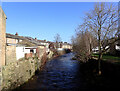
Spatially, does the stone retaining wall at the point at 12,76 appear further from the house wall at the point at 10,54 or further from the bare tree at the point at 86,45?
the bare tree at the point at 86,45

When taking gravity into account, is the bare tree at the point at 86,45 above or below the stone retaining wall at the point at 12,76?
above

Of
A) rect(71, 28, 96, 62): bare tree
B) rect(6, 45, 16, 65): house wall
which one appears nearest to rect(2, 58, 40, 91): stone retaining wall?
rect(6, 45, 16, 65): house wall

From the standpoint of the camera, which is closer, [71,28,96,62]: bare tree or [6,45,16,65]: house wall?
[6,45,16,65]: house wall

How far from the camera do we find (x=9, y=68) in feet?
30.2

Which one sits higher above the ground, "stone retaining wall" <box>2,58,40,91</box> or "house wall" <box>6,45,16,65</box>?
"house wall" <box>6,45,16,65</box>

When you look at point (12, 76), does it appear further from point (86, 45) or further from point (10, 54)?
point (86, 45)

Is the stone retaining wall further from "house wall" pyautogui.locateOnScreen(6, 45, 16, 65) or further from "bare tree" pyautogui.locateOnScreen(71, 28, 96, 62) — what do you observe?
"bare tree" pyautogui.locateOnScreen(71, 28, 96, 62)

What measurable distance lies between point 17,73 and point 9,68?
1.70 m

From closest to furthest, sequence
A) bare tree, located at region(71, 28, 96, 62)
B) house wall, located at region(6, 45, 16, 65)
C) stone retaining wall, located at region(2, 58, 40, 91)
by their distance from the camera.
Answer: stone retaining wall, located at region(2, 58, 40, 91)
house wall, located at region(6, 45, 16, 65)
bare tree, located at region(71, 28, 96, 62)

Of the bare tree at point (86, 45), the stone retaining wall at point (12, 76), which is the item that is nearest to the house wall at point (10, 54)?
the stone retaining wall at point (12, 76)

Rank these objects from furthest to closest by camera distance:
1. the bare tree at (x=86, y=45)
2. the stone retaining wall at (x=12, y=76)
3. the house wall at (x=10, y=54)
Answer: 1. the bare tree at (x=86, y=45)
2. the house wall at (x=10, y=54)
3. the stone retaining wall at (x=12, y=76)

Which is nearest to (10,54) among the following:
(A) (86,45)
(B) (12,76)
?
(B) (12,76)

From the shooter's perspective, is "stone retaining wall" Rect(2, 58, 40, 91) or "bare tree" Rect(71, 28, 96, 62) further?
"bare tree" Rect(71, 28, 96, 62)

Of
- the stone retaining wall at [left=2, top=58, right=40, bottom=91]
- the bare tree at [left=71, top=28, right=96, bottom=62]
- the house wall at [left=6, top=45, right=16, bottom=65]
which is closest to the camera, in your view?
the stone retaining wall at [left=2, top=58, right=40, bottom=91]
